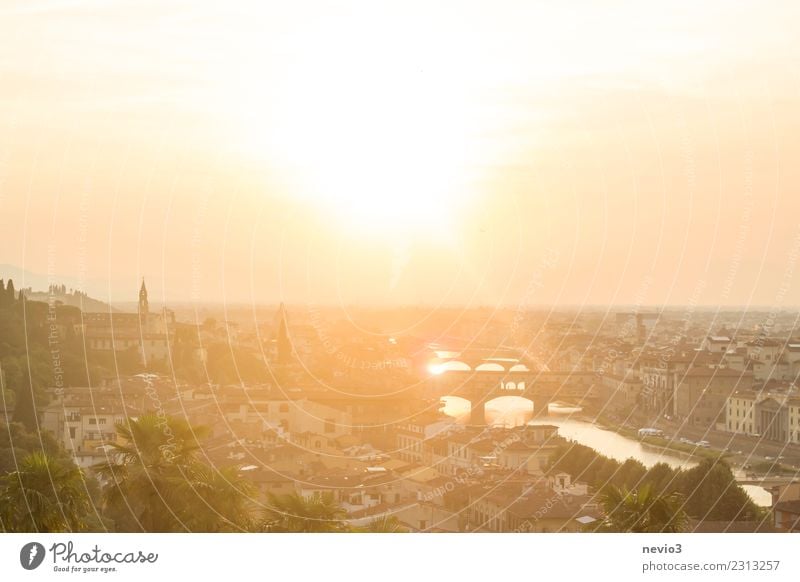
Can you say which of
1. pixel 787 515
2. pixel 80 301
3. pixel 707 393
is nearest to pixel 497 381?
pixel 707 393

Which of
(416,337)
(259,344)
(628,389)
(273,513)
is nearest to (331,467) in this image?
(416,337)

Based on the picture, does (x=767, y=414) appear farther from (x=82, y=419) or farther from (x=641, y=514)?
(x=641, y=514)

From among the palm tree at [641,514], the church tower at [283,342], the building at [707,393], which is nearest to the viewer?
the palm tree at [641,514]

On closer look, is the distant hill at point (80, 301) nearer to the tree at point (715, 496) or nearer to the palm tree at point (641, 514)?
the tree at point (715, 496)

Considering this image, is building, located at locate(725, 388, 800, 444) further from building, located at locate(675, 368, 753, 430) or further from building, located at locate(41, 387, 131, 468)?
building, located at locate(41, 387, 131, 468)

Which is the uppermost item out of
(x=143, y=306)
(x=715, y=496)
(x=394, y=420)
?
(x=143, y=306)

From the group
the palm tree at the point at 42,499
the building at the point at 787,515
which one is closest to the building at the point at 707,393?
the building at the point at 787,515

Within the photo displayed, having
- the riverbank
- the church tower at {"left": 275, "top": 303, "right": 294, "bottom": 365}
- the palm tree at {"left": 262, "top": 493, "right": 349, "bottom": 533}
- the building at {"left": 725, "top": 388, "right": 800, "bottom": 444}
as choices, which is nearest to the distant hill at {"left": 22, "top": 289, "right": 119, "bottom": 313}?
the church tower at {"left": 275, "top": 303, "right": 294, "bottom": 365}
